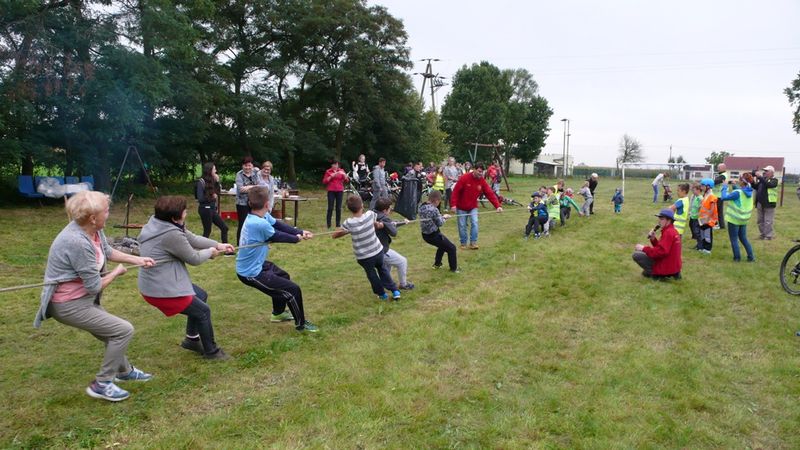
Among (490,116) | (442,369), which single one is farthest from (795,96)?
(442,369)

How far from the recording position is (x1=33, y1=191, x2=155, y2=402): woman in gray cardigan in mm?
3836

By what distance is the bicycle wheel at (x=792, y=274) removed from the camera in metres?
7.71

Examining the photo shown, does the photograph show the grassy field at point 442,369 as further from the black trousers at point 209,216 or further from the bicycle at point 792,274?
the black trousers at point 209,216

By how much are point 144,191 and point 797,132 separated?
44525 mm

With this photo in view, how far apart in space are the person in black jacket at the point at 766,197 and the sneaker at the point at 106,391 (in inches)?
Result: 504

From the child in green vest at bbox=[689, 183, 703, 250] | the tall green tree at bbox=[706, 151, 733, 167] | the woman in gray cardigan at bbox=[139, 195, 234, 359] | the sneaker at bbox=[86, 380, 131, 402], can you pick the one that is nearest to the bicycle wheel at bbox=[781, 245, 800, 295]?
the child in green vest at bbox=[689, 183, 703, 250]

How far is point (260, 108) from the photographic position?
25.9m

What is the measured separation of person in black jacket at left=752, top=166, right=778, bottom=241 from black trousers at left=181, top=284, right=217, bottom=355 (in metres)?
11.9

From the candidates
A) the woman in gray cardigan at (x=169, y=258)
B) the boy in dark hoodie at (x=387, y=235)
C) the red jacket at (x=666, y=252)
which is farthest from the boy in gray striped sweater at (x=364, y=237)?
the red jacket at (x=666, y=252)

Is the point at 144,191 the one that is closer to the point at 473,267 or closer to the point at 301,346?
the point at 473,267

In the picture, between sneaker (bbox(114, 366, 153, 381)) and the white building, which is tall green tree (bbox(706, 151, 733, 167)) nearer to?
the white building

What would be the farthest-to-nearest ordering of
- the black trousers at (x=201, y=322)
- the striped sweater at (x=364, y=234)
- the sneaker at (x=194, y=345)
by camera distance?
1. the striped sweater at (x=364, y=234)
2. the sneaker at (x=194, y=345)
3. the black trousers at (x=201, y=322)

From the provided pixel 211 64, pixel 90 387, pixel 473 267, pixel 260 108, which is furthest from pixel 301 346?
pixel 260 108

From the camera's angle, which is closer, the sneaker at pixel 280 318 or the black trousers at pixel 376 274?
the sneaker at pixel 280 318
